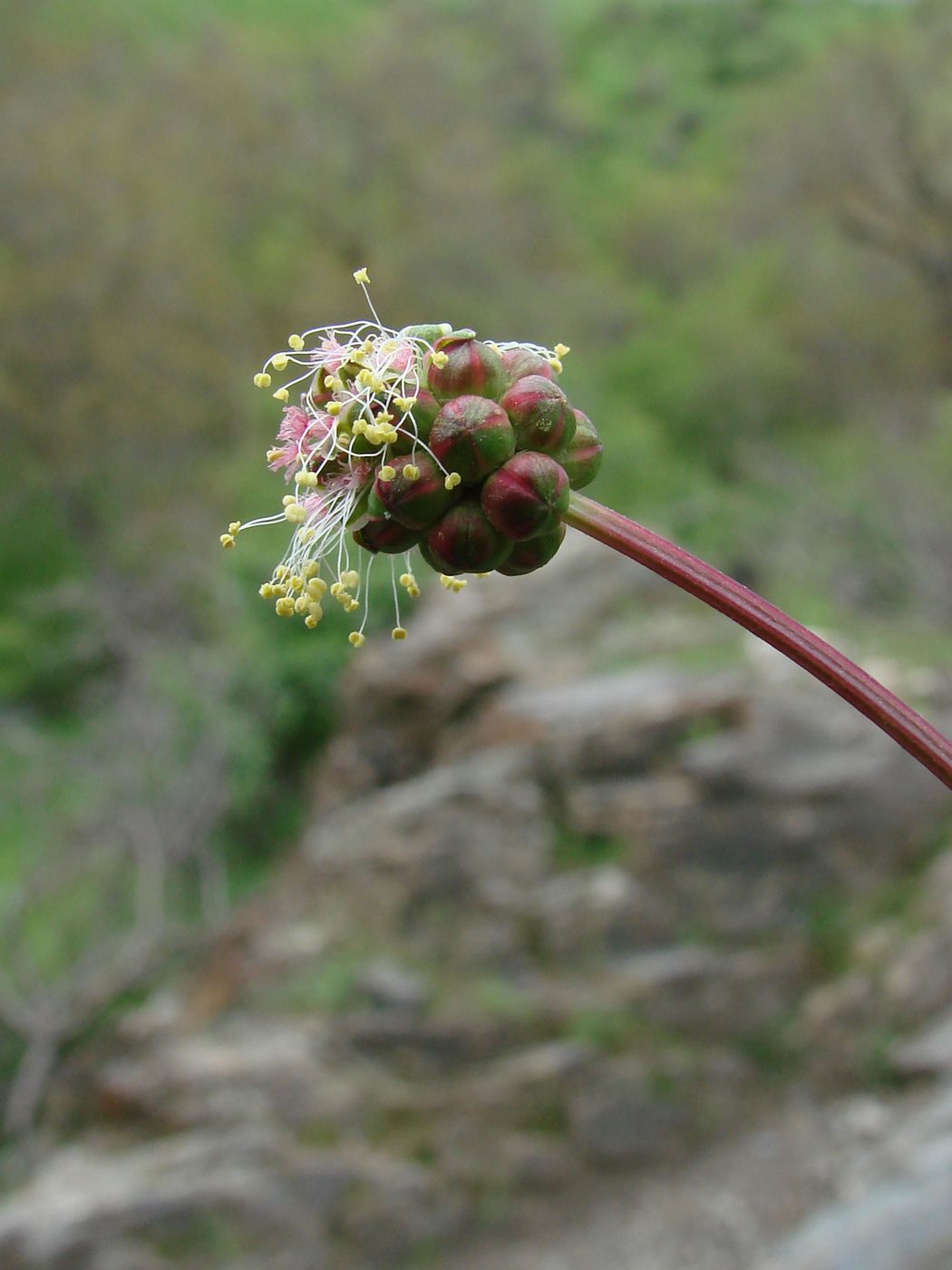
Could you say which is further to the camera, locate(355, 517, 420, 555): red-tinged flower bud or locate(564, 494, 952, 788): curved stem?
locate(355, 517, 420, 555): red-tinged flower bud

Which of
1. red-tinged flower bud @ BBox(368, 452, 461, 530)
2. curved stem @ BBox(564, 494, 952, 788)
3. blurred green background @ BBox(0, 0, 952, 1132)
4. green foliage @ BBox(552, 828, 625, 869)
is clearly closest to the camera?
curved stem @ BBox(564, 494, 952, 788)

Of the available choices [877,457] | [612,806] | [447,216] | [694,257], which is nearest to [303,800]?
[612,806]

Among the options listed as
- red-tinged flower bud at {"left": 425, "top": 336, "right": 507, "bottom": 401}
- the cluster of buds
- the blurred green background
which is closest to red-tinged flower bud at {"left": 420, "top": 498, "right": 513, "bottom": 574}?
the cluster of buds

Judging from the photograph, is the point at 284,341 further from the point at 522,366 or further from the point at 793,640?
the point at 793,640

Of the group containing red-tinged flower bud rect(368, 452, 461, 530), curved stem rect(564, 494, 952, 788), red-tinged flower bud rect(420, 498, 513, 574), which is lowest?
curved stem rect(564, 494, 952, 788)

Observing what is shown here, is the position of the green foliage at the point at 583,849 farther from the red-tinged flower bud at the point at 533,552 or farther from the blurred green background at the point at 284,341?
the red-tinged flower bud at the point at 533,552

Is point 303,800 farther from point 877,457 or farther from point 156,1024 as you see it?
point 877,457

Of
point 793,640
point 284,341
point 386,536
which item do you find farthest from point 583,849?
point 284,341

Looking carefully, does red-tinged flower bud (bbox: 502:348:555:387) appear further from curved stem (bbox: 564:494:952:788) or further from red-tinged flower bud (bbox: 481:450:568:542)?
curved stem (bbox: 564:494:952:788)
